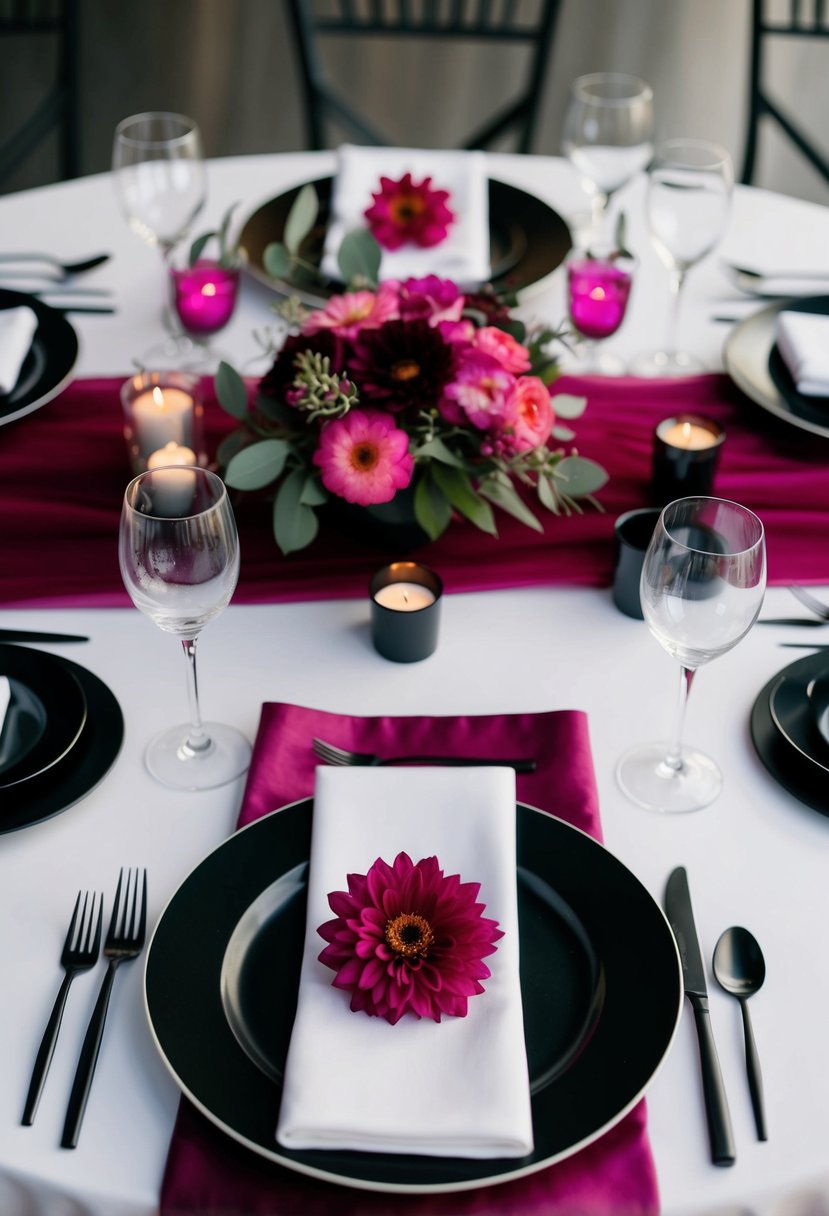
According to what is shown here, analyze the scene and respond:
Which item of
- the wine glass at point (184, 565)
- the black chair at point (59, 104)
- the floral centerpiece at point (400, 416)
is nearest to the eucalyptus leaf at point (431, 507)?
the floral centerpiece at point (400, 416)

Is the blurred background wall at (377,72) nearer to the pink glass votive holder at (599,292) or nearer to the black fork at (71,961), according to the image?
the pink glass votive holder at (599,292)

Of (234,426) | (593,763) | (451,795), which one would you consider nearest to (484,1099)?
(451,795)

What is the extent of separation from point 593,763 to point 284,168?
4.21ft

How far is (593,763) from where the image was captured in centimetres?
103

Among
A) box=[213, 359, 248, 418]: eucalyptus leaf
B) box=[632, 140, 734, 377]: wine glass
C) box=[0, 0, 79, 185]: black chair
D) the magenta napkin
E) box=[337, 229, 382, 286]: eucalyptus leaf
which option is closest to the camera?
the magenta napkin

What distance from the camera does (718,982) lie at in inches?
33.3

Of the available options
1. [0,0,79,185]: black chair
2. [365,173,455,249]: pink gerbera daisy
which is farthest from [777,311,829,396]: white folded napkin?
[0,0,79,185]: black chair

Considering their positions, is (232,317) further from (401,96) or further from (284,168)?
(401,96)

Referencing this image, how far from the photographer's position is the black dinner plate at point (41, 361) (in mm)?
1396

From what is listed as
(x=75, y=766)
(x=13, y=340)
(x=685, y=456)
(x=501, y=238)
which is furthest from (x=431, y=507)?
(x=501, y=238)

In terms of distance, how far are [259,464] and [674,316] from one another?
648 millimetres

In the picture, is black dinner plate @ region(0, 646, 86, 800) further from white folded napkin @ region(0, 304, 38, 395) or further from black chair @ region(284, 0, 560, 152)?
black chair @ region(284, 0, 560, 152)

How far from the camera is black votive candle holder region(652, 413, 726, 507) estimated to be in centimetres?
125

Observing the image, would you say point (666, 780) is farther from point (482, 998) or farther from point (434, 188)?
point (434, 188)
